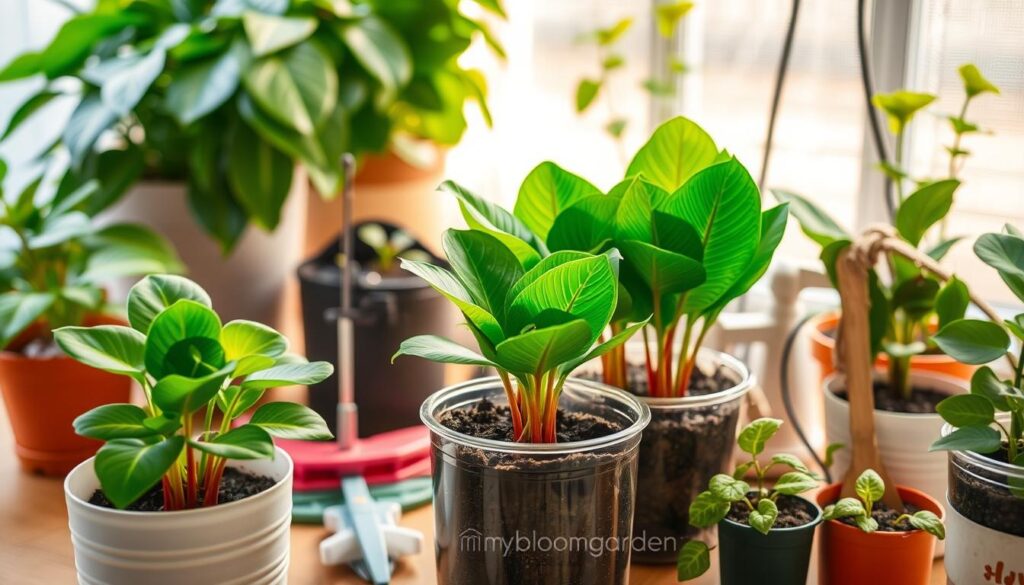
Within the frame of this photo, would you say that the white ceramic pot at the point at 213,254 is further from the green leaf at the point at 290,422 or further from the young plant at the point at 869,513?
the young plant at the point at 869,513

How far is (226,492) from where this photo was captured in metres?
0.79

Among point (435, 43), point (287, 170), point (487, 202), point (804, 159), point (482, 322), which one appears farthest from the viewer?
point (804, 159)

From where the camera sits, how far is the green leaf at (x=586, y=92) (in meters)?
1.53

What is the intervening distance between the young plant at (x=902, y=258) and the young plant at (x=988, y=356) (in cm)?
15

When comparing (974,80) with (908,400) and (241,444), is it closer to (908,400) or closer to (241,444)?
(908,400)

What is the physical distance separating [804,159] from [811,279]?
455mm

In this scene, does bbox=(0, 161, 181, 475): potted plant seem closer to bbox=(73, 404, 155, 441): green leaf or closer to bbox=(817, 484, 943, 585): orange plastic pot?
bbox=(73, 404, 155, 441): green leaf

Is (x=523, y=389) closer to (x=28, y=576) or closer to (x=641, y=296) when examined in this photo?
(x=641, y=296)

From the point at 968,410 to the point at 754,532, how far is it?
0.18 m

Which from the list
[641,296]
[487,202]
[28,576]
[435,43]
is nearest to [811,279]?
[641,296]

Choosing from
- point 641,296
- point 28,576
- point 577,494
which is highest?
point 641,296

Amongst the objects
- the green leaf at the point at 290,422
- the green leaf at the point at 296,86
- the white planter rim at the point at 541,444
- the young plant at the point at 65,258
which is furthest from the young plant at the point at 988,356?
the young plant at the point at 65,258

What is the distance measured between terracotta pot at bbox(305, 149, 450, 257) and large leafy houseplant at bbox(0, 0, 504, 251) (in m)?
0.17

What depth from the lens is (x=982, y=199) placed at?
1269mm
